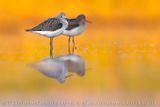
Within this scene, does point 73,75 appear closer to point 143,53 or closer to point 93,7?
point 143,53

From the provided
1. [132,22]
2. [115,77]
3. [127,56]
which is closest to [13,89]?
[115,77]

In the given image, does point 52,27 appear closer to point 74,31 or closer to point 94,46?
point 74,31

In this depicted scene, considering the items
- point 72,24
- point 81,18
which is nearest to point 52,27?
point 72,24

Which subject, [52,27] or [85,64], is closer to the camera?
[85,64]

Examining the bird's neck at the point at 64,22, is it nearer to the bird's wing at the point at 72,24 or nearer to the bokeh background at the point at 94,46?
the bird's wing at the point at 72,24

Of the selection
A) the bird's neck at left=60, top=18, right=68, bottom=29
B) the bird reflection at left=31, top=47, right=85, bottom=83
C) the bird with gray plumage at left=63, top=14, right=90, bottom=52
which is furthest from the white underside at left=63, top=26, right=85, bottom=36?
the bird reflection at left=31, top=47, right=85, bottom=83

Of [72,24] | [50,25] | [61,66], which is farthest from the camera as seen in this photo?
[72,24]
